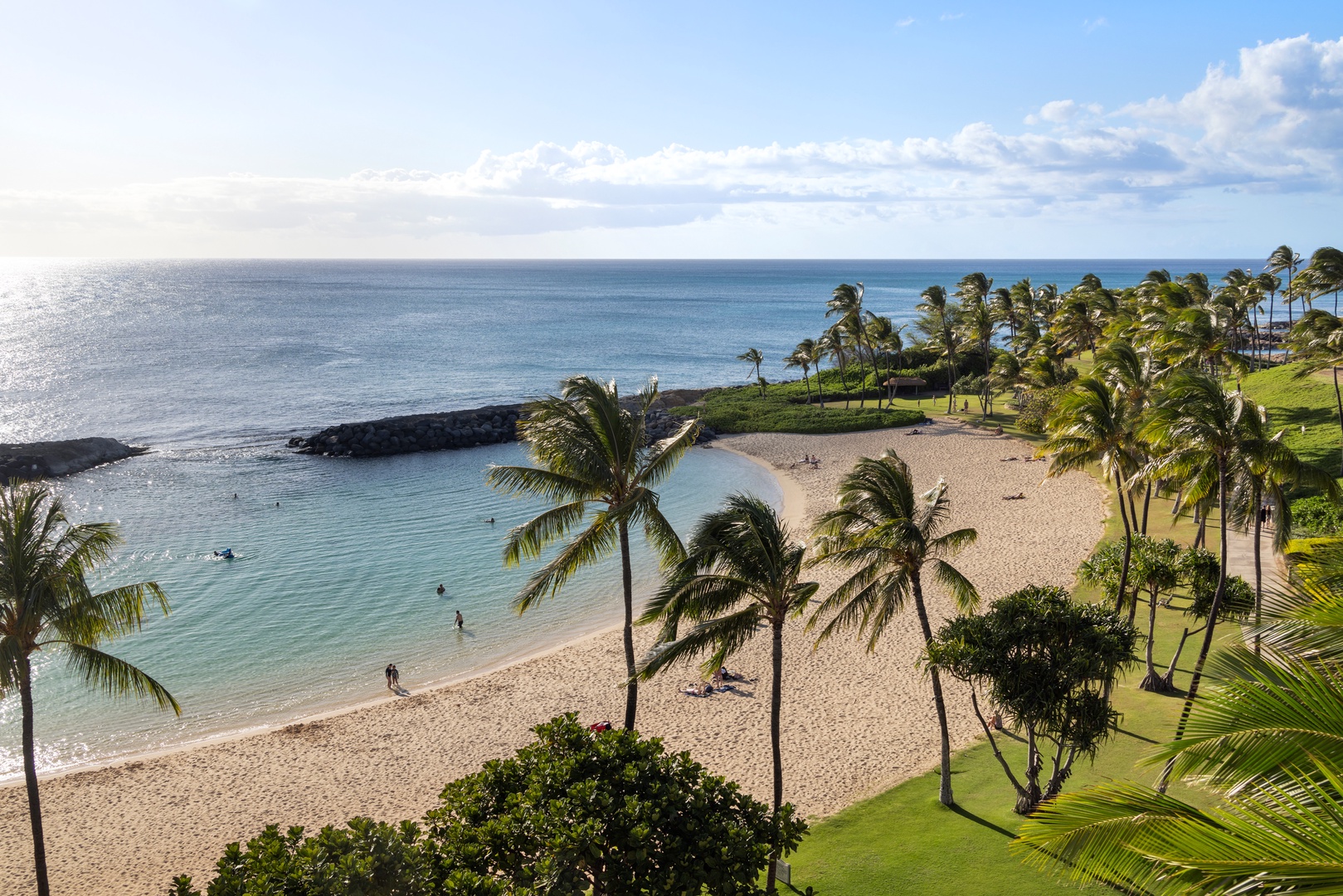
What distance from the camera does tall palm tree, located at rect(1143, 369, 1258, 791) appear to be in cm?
1714

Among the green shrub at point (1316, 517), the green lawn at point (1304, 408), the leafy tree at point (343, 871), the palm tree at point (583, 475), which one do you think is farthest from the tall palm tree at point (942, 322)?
the leafy tree at point (343, 871)

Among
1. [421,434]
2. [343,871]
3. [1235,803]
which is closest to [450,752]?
[343,871]

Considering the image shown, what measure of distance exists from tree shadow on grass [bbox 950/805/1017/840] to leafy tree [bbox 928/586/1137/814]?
7.75 feet

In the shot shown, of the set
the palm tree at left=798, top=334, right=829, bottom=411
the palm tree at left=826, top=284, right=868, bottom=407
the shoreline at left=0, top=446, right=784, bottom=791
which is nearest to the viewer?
the shoreline at left=0, top=446, right=784, bottom=791

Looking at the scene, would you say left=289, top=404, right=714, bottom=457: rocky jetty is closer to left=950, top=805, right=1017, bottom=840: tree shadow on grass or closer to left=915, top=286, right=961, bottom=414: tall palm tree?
left=915, top=286, right=961, bottom=414: tall palm tree

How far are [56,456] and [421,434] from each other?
2247 cm

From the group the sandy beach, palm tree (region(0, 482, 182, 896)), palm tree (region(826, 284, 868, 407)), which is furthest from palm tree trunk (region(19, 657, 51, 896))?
palm tree (region(826, 284, 868, 407))

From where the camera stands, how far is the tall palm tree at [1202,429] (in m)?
17.1

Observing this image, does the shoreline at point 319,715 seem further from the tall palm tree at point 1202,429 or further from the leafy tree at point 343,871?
the tall palm tree at point 1202,429

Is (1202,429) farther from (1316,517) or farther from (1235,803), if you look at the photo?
(1316,517)

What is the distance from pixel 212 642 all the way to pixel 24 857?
12.1 m

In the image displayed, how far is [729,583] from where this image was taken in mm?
15242

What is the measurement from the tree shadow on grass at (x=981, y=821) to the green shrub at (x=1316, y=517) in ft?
51.0

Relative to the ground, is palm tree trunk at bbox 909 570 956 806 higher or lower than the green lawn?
lower
